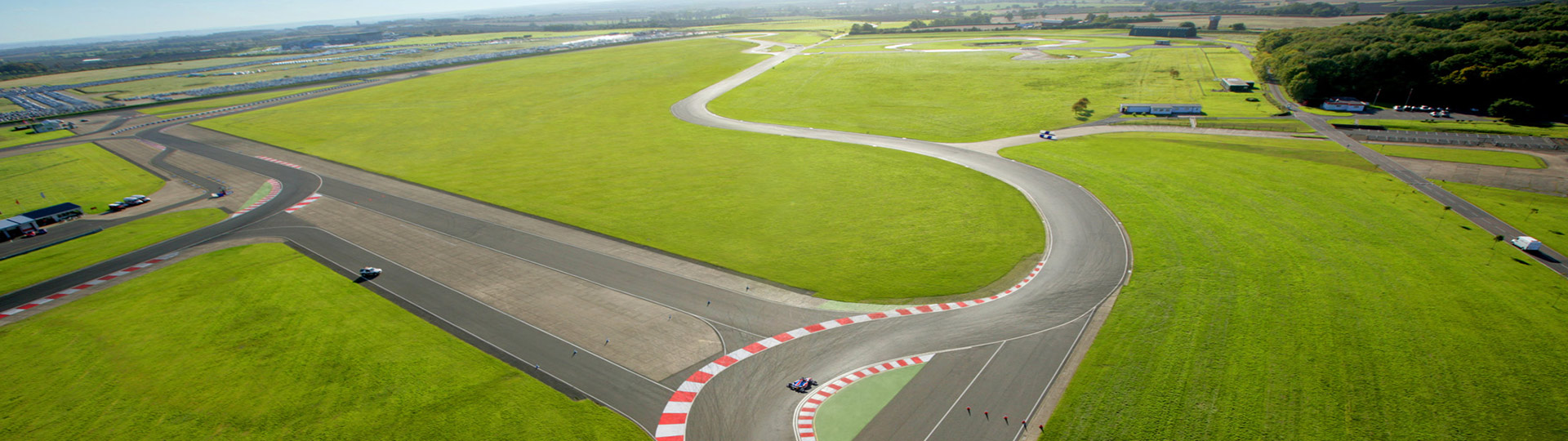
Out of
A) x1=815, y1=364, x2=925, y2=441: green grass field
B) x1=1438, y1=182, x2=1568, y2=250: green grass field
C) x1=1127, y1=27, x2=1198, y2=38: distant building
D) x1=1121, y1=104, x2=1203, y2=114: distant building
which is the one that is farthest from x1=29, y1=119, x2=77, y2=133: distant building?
x1=1127, y1=27, x2=1198, y2=38: distant building

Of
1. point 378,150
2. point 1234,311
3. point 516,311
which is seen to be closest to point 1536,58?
point 1234,311

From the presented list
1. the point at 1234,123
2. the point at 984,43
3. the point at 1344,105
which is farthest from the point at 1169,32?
the point at 1234,123

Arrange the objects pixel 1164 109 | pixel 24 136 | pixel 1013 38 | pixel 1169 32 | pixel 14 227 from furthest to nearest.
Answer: pixel 1013 38 < pixel 1169 32 < pixel 24 136 < pixel 1164 109 < pixel 14 227

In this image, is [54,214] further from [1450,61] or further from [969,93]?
[1450,61]

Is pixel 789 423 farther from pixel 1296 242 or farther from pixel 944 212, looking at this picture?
pixel 1296 242

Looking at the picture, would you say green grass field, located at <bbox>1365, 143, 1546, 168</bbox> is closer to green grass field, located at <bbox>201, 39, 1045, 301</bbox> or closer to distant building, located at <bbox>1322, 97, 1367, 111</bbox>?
distant building, located at <bbox>1322, 97, 1367, 111</bbox>

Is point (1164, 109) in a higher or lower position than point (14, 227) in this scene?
higher

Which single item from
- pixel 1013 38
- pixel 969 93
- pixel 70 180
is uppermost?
pixel 1013 38

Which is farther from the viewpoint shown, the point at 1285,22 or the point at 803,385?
the point at 1285,22
